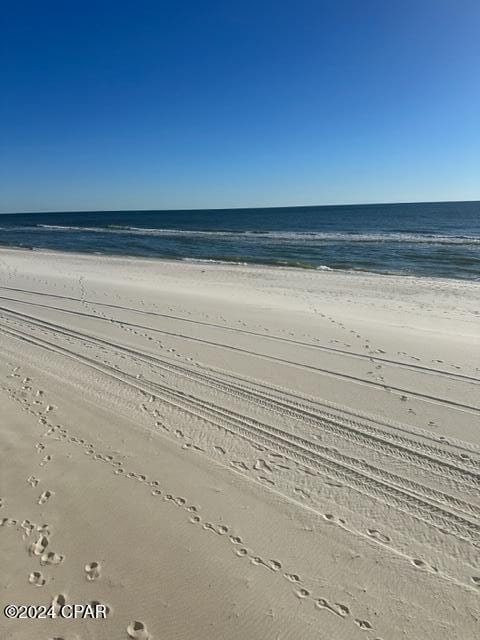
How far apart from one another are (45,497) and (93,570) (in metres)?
1.04

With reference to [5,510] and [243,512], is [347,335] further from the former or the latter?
[5,510]

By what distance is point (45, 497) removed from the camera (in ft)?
11.8

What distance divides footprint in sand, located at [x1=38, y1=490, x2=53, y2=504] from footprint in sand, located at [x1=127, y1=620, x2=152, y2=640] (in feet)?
5.05

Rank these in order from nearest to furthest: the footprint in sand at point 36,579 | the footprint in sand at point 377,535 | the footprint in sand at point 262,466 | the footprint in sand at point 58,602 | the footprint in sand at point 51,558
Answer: the footprint in sand at point 58,602 < the footprint in sand at point 36,579 < the footprint in sand at point 51,558 < the footprint in sand at point 377,535 < the footprint in sand at point 262,466

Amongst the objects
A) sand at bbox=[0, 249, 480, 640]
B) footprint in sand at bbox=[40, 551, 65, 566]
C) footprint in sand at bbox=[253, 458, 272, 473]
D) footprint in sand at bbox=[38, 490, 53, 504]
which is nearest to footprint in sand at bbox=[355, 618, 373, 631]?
sand at bbox=[0, 249, 480, 640]

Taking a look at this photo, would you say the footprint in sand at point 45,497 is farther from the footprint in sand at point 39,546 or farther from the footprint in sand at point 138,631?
the footprint in sand at point 138,631

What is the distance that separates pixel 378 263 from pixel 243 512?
21.1 meters

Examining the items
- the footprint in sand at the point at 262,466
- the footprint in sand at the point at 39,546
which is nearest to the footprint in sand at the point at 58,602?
the footprint in sand at the point at 39,546

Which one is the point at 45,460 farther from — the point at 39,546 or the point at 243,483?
the point at 243,483

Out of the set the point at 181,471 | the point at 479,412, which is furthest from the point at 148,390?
the point at 479,412

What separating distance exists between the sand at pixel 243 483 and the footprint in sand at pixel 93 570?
32mm

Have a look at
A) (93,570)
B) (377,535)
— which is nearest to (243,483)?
(377,535)

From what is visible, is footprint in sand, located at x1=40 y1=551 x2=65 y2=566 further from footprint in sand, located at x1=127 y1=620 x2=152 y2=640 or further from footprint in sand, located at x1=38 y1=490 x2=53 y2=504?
footprint in sand, located at x1=127 y1=620 x2=152 y2=640

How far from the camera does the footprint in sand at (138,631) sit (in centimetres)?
248
